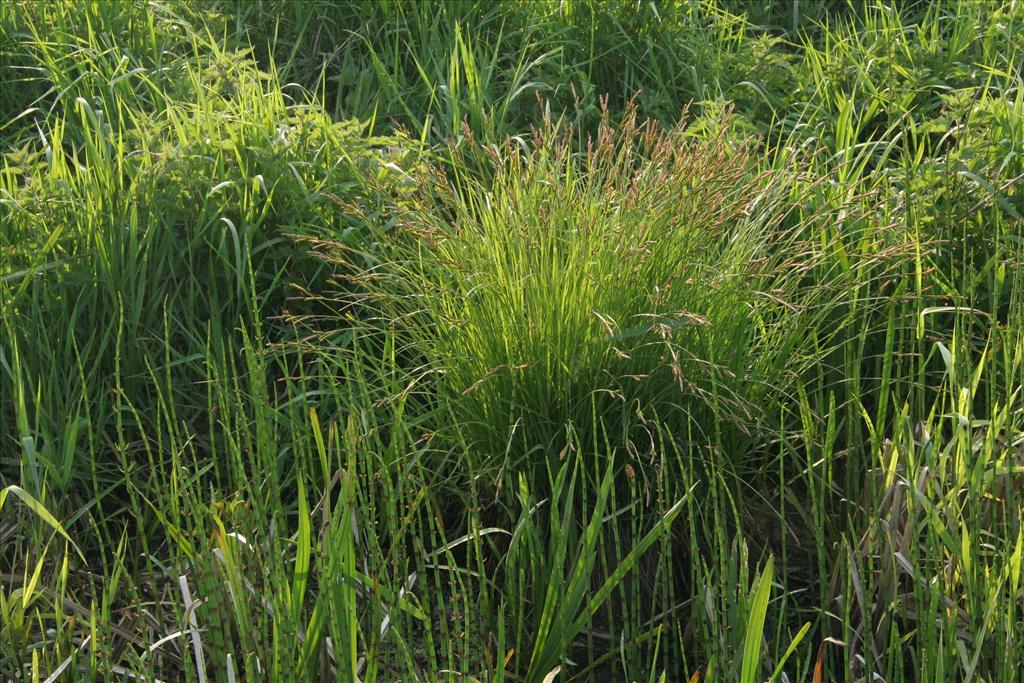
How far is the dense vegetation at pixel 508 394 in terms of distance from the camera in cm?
184

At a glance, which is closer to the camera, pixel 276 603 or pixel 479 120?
pixel 276 603

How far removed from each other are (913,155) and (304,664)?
2403mm

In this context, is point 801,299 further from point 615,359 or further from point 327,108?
point 327,108

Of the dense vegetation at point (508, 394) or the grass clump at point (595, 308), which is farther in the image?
the grass clump at point (595, 308)

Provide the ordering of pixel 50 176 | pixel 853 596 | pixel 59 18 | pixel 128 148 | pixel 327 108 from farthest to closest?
pixel 327 108 < pixel 59 18 < pixel 128 148 < pixel 50 176 < pixel 853 596

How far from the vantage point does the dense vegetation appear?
184 cm

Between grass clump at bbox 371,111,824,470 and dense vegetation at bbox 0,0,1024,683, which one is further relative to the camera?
grass clump at bbox 371,111,824,470

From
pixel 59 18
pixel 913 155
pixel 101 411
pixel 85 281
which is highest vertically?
pixel 913 155

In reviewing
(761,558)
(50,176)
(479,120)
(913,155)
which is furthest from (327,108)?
(761,558)

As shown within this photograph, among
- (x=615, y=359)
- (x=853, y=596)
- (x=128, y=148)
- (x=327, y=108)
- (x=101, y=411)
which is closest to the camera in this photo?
(x=853, y=596)

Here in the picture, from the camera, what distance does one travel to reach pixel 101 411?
260 centimetres

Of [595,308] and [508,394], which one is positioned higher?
[595,308]

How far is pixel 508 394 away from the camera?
2297 mm

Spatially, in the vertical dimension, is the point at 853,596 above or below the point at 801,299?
below
